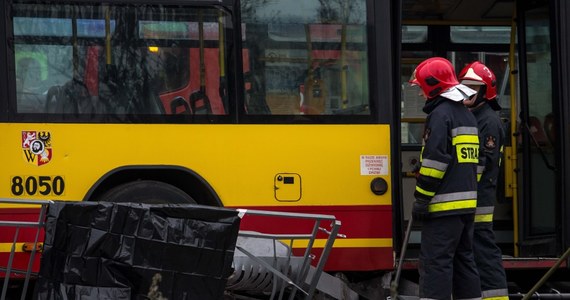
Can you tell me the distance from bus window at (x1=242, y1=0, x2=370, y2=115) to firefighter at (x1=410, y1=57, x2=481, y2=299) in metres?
0.72

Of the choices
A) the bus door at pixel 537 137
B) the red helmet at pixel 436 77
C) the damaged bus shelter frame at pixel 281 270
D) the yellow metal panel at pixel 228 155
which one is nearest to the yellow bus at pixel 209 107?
the yellow metal panel at pixel 228 155

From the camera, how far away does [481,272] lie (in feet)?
20.6

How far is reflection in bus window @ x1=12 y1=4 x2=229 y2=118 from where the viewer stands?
20.1 feet

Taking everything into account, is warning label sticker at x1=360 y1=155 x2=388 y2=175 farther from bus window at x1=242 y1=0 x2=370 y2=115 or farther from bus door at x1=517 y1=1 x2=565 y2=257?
bus door at x1=517 y1=1 x2=565 y2=257

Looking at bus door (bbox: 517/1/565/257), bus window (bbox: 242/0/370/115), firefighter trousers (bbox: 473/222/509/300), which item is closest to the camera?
firefighter trousers (bbox: 473/222/509/300)

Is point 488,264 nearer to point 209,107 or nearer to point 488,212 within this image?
point 488,212

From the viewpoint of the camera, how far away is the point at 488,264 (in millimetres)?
6270

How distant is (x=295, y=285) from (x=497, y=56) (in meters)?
4.12

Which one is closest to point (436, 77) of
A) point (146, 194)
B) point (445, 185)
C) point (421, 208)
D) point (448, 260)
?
point (445, 185)

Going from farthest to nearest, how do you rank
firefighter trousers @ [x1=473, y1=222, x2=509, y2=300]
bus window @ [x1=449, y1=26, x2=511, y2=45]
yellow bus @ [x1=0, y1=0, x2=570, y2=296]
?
bus window @ [x1=449, y1=26, x2=511, y2=45] < firefighter trousers @ [x1=473, y1=222, x2=509, y2=300] < yellow bus @ [x1=0, y1=0, x2=570, y2=296]

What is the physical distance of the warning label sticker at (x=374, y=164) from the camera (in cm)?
639

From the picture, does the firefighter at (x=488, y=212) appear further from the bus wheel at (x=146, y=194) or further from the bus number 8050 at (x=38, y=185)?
the bus number 8050 at (x=38, y=185)

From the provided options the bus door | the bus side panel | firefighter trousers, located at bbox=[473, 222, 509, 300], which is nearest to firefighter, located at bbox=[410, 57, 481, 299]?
firefighter trousers, located at bbox=[473, 222, 509, 300]

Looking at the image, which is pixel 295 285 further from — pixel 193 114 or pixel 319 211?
pixel 193 114
